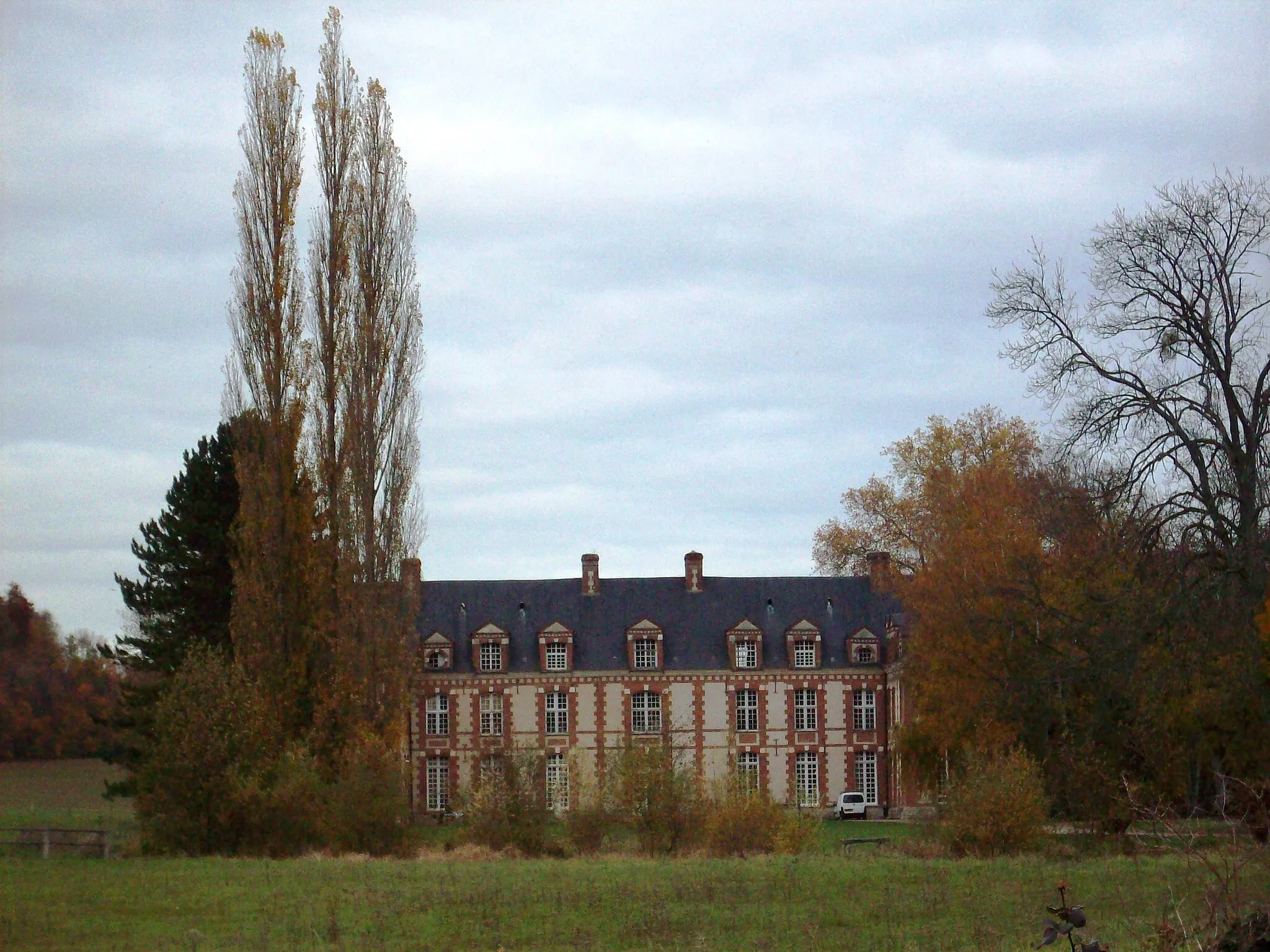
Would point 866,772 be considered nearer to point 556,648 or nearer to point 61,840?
point 556,648

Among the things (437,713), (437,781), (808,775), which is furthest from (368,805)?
(808,775)

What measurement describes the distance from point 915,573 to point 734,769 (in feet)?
37.5

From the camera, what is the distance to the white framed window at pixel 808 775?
5431 cm

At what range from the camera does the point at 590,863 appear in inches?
971

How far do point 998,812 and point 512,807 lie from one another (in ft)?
30.2

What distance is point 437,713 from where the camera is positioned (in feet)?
182

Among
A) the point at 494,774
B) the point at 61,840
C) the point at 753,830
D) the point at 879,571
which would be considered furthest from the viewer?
the point at 879,571

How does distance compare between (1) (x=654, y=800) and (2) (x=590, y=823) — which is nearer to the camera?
(1) (x=654, y=800)

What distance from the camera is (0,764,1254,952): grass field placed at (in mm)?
15070

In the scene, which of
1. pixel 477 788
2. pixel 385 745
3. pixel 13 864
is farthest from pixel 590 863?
pixel 13 864

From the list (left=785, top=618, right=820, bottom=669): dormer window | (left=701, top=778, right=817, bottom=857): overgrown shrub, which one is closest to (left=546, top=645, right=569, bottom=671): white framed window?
(left=785, top=618, right=820, bottom=669): dormer window

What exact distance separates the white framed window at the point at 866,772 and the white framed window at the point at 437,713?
15271mm

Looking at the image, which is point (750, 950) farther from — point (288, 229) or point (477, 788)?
point (288, 229)

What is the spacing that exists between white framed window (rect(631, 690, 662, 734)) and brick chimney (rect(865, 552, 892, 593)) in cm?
908
